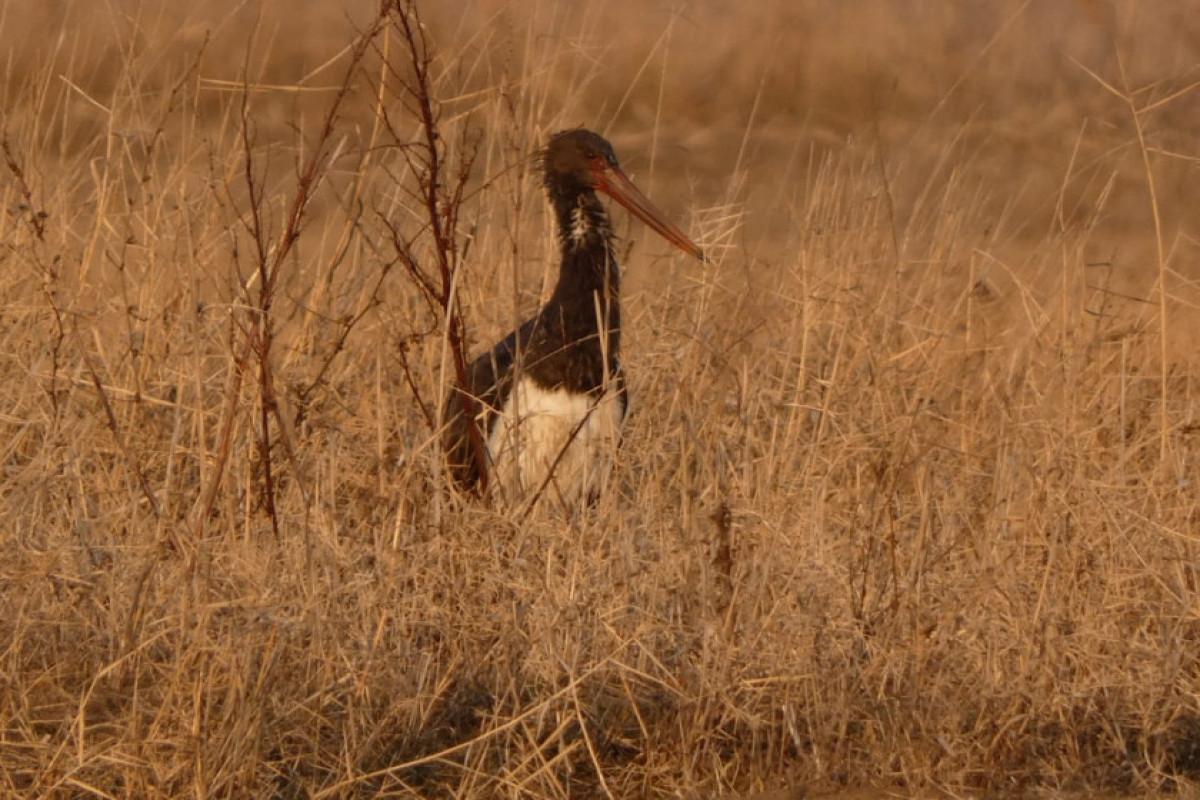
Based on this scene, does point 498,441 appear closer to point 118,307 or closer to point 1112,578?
point 118,307

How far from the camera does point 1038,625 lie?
11.5 ft

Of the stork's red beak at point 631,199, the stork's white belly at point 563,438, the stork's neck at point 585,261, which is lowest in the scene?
the stork's white belly at point 563,438

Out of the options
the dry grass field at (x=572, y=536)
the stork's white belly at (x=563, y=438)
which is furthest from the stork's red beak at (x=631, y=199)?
the stork's white belly at (x=563, y=438)

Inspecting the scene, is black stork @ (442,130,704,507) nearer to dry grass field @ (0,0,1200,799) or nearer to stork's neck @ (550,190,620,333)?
stork's neck @ (550,190,620,333)

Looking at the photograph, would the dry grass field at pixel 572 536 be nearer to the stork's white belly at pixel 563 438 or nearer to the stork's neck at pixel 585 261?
the stork's white belly at pixel 563 438

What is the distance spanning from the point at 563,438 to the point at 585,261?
0.55m

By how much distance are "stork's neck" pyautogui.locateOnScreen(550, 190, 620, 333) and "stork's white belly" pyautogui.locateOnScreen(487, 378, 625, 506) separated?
239mm

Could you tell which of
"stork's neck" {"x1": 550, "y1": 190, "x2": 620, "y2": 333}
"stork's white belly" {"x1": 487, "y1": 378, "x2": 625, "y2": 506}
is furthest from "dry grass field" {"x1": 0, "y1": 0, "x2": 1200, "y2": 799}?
"stork's neck" {"x1": 550, "y1": 190, "x2": 620, "y2": 333}

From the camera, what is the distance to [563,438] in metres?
4.64

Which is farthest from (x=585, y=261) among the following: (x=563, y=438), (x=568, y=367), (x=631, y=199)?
(x=563, y=438)

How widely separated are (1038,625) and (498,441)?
1547mm

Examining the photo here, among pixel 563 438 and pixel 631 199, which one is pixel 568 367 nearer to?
pixel 563 438

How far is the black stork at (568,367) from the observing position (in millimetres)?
4477

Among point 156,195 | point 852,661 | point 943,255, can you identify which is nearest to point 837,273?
point 943,255
